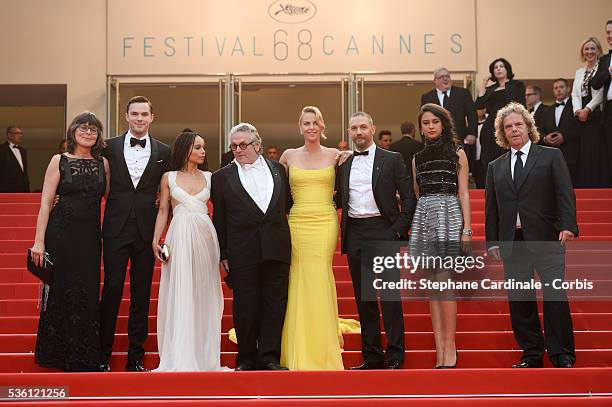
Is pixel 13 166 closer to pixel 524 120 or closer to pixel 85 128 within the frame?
pixel 85 128

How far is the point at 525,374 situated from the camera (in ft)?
20.1

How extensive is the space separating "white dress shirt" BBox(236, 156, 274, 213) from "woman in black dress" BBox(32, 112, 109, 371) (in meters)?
0.97

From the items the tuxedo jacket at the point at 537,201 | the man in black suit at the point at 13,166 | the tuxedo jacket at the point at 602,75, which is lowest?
the tuxedo jacket at the point at 537,201

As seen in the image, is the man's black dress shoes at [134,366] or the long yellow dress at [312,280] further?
the man's black dress shoes at [134,366]

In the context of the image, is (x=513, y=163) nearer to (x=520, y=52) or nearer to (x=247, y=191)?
(x=247, y=191)

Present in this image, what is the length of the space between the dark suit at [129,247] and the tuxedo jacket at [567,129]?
6208mm

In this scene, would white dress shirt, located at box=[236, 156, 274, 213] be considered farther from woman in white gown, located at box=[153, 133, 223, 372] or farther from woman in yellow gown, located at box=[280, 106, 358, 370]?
woman in white gown, located at box=[153, 133, 223, 372]

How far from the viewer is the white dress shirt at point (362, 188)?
6.81 metres

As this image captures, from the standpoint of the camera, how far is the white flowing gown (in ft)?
22.1

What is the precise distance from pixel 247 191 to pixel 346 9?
10170mm

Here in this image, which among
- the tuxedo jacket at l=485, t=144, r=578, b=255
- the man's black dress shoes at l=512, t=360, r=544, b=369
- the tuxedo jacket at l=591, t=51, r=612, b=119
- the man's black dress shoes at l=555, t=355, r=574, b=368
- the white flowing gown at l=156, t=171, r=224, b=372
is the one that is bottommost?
the man's black dress shoes at l=512, t=360, r=544, b=369

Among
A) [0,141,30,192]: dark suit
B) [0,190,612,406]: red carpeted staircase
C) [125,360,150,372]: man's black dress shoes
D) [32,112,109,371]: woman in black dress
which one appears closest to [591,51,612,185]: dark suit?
[0,190,612,406]: red carpeted staircase

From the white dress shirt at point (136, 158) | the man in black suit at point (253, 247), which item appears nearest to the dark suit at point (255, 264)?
the man in black suit at point (253, 247)

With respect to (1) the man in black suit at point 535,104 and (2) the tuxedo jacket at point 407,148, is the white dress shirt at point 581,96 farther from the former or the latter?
(2) the tuxedo jacket at point 407,148
